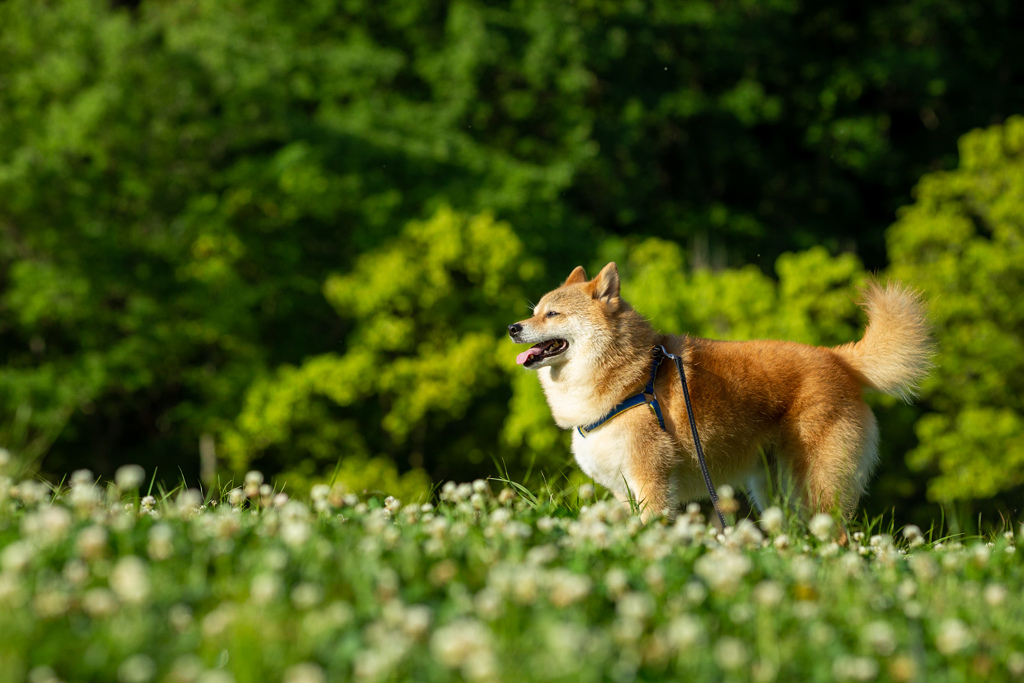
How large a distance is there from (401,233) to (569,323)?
21.1 metres

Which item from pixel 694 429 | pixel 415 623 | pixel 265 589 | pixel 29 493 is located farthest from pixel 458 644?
pixel 694 429

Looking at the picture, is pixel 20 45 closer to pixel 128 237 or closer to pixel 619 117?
pixel 128 237

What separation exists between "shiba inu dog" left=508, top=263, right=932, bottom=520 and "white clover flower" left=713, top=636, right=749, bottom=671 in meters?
2.44

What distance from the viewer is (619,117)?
1232 inches

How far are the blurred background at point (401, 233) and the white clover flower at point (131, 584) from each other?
63.0 ft

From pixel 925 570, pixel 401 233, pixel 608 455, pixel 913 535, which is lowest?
pixel 401 233

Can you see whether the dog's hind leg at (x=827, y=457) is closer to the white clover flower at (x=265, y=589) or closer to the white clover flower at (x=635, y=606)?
the white clover flower at (x=635, y=606)

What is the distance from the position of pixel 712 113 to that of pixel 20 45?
69.9ft

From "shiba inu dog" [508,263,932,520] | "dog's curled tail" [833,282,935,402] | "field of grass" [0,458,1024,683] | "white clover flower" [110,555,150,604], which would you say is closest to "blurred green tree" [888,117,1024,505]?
"dog's curled tail" [833,282,935,402]

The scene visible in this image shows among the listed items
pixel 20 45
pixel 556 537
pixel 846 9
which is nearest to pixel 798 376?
pixel 556 537

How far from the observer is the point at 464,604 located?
124 inches

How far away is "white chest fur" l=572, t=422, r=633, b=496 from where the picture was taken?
5.68 meters

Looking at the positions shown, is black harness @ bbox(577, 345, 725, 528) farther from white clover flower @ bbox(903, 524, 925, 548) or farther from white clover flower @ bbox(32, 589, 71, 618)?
white clover flower @ bbox(32, 589, 71, 618)

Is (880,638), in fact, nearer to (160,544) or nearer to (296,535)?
(296,535)
